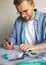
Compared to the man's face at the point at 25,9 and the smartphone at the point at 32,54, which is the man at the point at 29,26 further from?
the smartphone at the point at 32,54

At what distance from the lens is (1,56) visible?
1.26 metres

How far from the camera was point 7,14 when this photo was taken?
2348mm

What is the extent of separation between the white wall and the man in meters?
0.61

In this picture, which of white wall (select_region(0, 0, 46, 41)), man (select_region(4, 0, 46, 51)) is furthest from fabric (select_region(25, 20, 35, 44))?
white wall (select_region(0, 0, 46, 41))

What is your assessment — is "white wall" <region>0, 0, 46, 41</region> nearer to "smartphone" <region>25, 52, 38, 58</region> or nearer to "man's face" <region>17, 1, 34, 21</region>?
"man's face" <region>17, 1, 34, 21</region>

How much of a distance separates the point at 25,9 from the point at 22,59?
547mm

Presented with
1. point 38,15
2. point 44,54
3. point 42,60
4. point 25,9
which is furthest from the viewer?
point 38,15

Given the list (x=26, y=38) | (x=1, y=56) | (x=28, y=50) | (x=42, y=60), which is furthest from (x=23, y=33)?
(x=42, y=60)

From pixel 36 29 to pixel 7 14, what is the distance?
793 mm

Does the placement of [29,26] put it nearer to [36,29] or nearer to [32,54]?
[36,29]

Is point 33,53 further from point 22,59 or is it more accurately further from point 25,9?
point 25,9

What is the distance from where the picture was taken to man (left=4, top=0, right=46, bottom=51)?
1.54 metres

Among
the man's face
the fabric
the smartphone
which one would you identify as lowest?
the smartphone

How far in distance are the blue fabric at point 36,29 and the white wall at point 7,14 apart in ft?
1.99
